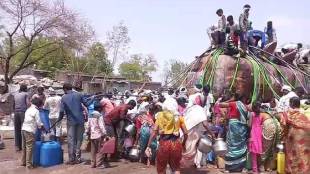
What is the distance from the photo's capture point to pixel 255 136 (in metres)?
8.84

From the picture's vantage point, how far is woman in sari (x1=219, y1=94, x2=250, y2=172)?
8.91 meters

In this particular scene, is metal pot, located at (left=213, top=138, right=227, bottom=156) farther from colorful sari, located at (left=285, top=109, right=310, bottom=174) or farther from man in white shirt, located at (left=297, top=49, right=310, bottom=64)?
man in white shirt, located at (left=297, top=49, right=310, bottom=64)

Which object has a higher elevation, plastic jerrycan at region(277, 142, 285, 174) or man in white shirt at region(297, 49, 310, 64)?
man in white shirt at region(297, 49, 310, 64)

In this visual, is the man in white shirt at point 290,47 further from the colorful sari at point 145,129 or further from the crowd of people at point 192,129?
the colorful sari at point 145,129

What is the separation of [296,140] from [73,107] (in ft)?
15.8

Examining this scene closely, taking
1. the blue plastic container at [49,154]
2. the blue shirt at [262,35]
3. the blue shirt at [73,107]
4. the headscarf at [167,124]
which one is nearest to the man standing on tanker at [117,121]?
the blue shirt at [73,107]

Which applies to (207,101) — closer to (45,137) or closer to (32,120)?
(45,137)

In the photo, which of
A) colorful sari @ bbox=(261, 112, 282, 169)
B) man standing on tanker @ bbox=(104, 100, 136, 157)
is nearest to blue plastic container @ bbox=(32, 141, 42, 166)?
man standing on tanker @ bbox=(104, 100, 136, 157)

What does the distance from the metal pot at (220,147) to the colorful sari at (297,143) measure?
1320 mm

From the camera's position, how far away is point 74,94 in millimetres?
10250

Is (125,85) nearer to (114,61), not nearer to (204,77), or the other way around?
(114,61)

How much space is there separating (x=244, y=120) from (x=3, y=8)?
17.3m

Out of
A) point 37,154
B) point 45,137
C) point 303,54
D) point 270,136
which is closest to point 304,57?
point 303,54

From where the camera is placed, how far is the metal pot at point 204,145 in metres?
8.94
